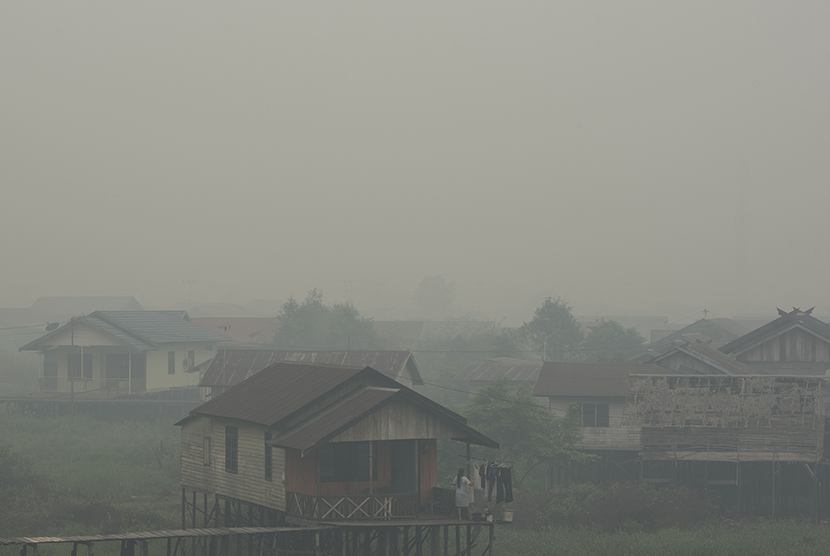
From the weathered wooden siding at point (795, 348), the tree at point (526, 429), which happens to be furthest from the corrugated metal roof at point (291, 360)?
the weathered wooden siding at point (795, 348)

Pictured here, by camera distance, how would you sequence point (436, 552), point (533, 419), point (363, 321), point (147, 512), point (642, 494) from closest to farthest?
point (436, 552) → point (147, 512) → point (642, 494) → point (533, 419) → point (363, 321)

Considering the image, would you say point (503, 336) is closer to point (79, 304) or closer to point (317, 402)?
point (317, 402)

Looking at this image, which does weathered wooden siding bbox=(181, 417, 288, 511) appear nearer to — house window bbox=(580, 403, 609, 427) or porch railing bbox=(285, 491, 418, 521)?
porch railing bbox=(285, 491, 418, 521)

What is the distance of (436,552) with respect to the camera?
28.0 m

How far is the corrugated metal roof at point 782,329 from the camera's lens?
4956 centimetres

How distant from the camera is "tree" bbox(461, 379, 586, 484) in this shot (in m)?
41.6

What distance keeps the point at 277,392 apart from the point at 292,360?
24.4 m

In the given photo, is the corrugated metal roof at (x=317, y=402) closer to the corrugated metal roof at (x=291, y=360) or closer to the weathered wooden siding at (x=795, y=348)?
the corrugated metal roof at (x=291, y=360)

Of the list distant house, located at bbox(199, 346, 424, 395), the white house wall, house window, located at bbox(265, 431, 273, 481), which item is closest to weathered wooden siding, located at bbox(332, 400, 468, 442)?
house window, located at bbox(265, 431, 273, 481)

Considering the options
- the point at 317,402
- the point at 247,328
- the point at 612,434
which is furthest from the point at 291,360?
the point at 247,328

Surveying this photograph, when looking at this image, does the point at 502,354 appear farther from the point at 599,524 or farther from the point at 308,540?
the point at 308,540

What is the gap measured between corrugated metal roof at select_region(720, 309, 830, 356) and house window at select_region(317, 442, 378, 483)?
2852 cm

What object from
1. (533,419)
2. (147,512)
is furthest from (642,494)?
(147,512)

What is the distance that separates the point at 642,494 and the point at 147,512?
60.5 ft
